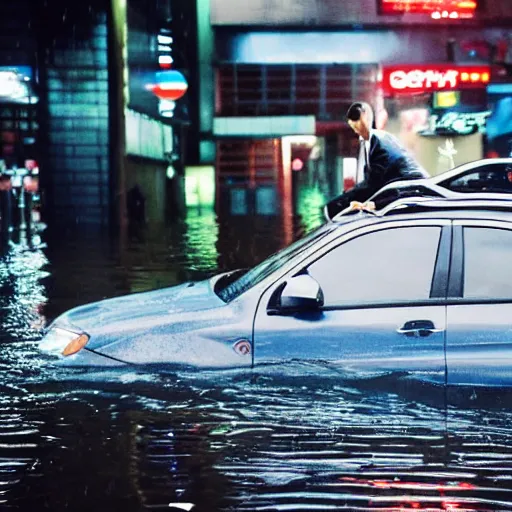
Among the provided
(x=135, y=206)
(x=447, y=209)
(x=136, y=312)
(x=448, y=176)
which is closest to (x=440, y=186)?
(x=448, y=176)

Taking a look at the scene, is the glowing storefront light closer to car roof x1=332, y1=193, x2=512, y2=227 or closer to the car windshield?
the car windshield

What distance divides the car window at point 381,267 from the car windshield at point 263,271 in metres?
0.21

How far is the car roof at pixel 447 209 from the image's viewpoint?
246 inches

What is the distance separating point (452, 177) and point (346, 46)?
3875 cm

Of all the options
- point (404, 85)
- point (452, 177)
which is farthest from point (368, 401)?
point (404, 85)

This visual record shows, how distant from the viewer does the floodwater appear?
506cm

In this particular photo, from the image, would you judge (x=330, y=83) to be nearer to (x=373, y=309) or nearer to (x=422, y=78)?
(x=422, y=78)

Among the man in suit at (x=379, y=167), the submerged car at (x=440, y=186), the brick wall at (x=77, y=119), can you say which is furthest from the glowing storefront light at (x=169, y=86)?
the submerged car at (x=440, y=186)

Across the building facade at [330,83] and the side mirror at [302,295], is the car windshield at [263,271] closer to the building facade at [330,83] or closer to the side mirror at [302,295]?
the side mirror at [302,295]

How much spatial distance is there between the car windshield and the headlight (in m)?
0.88

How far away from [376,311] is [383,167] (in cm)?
242

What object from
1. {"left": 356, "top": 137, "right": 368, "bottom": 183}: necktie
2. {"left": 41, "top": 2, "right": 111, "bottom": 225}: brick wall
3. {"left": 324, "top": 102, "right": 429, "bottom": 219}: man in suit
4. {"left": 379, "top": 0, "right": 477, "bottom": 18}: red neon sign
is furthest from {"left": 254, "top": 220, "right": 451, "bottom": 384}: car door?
{"left": 379, "top": 0, "right": 477, "bottom": 18}: red neon sign

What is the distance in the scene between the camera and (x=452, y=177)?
7.00 m

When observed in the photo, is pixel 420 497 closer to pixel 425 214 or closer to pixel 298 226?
pixel 425 214
